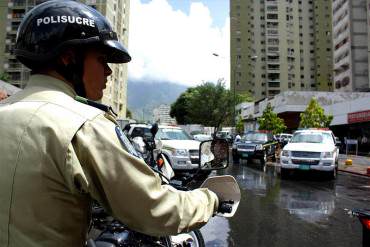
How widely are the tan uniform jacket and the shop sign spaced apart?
3475cm

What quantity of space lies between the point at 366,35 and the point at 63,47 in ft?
260

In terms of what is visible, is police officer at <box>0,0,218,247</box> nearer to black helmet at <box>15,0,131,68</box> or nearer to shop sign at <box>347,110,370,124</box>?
black helmet at <box>15,0,131,68</box>

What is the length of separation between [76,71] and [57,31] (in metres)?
0.18

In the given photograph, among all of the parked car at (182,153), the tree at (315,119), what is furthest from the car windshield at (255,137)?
the tree at (315,119)

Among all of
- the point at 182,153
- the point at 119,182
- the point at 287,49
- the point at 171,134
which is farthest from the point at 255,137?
the point at 287,49

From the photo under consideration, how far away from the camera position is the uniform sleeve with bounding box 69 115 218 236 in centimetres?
132

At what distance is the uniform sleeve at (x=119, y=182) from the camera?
1.32 meters

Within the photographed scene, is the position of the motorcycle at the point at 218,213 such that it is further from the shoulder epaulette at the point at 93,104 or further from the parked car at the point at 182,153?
the parked car at the point at 182,153

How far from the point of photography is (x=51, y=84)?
61.2 inches

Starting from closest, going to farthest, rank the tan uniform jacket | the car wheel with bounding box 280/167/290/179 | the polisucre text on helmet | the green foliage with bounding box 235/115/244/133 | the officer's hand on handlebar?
the tan uniform jacket, the polisucre text on helmet, the officer's hand on handlebar, the car wheel with bounding box 280/167/290/179, the green foliage with bounding box 235/115/244/133

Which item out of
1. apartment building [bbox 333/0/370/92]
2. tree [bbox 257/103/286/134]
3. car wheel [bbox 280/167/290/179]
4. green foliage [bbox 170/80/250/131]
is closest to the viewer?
car wheel [bbox 280/167/290/179]

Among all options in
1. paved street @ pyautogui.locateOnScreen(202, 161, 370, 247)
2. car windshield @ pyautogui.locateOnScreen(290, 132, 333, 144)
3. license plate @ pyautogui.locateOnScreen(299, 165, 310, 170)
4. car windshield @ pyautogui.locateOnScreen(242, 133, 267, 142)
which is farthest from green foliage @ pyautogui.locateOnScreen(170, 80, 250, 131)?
paved street @ pyautogui.locateOnScreen(202, 161, 370, 247)

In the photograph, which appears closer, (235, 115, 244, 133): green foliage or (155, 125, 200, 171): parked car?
(155, 125, 200, 171): parked car

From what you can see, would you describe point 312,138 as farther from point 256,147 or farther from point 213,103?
point 213,103
